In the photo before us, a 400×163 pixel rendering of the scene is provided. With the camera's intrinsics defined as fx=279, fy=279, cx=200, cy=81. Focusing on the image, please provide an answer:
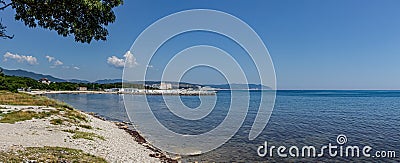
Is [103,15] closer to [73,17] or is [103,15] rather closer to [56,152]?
[73,17]

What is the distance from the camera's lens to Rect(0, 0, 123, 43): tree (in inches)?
311

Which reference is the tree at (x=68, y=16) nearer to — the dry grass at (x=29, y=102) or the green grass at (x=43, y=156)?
the green grass at (x=43, y=156)

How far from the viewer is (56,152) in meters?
11.4

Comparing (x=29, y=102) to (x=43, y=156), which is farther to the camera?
(x=29, y=102)
